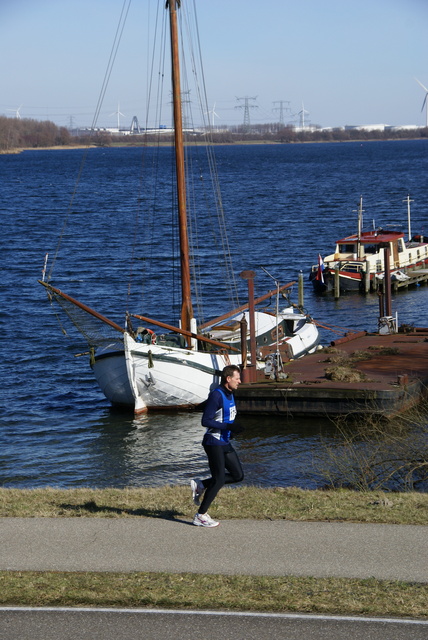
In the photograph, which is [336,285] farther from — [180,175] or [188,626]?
[188,626]

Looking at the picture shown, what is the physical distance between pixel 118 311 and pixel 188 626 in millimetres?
36289

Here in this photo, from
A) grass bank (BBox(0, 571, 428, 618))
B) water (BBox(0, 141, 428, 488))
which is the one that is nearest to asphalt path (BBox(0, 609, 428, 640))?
grass bank (BBox(0, 571, 428, 618))

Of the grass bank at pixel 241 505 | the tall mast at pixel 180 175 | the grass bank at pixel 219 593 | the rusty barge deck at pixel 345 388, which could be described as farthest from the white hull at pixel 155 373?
the grass bank at pixel 219 593

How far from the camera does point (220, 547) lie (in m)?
11.4

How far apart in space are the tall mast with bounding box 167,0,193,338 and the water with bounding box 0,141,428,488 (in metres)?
3.41

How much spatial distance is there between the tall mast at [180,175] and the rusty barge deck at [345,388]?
3.43m

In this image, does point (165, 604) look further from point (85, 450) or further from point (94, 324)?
point (94, 324)

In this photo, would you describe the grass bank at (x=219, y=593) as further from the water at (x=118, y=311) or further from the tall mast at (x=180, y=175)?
the tall mast at (x=180, y=175)

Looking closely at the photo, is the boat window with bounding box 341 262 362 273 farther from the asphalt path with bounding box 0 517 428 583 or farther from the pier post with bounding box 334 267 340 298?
the asphalt path with bounding box 0 517 428 583

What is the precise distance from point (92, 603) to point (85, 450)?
1483 centimetres

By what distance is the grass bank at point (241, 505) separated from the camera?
41.3 feet

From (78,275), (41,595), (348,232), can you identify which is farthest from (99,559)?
(348,232)

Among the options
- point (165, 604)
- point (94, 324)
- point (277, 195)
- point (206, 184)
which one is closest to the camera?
point (165, 604)

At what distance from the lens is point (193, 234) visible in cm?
7900
